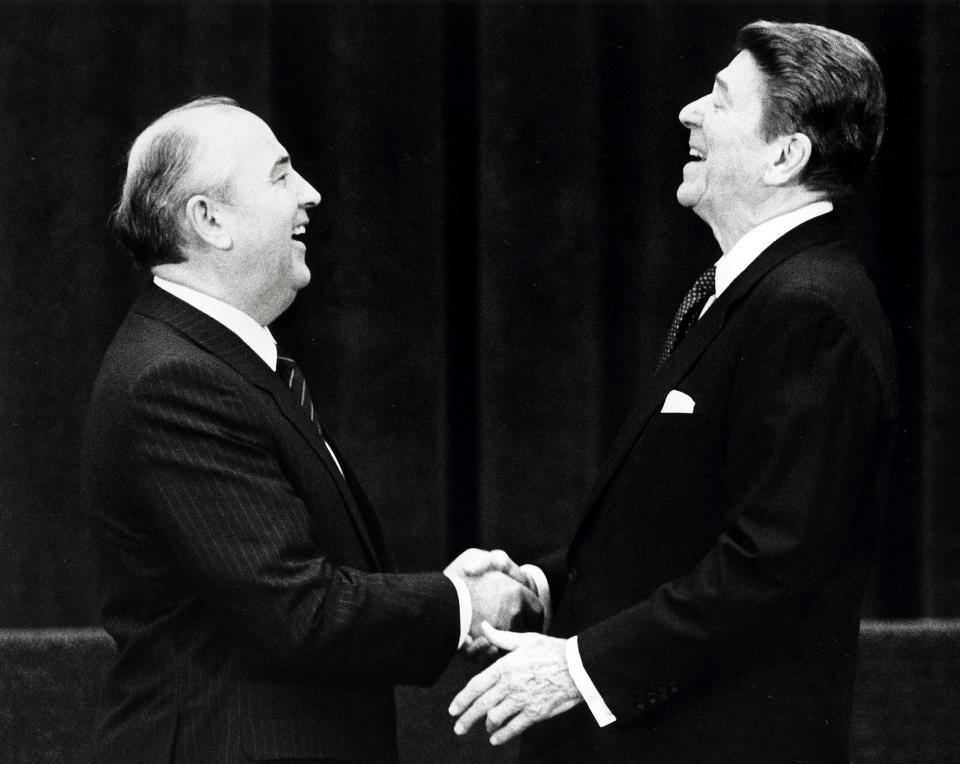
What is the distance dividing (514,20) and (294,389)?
0.97 meters

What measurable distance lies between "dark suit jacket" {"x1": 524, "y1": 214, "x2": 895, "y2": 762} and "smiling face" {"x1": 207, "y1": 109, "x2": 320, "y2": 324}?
527 mm

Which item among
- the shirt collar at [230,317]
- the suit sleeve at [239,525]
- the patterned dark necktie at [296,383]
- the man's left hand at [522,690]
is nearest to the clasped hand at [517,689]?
the man's left hand at [522,690]

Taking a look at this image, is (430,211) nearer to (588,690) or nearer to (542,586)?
(542,586)

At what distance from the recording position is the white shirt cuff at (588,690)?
1.67 metres

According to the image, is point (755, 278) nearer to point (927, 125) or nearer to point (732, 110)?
point (732, 110)

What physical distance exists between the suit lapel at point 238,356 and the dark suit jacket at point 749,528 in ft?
1.13

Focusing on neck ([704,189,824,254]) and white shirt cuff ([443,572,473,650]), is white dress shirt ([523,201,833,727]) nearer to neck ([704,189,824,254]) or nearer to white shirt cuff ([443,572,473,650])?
neck ([704,189,824,254])

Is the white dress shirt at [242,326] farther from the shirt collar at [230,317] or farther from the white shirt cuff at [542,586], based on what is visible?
the white shirt cuff at [542,586]

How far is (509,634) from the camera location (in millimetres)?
1811

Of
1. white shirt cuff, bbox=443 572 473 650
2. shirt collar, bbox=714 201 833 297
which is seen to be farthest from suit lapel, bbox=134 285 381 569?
shirt collar, bbox=714 201 833 297

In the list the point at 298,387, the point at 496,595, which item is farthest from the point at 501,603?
the point at 298,387

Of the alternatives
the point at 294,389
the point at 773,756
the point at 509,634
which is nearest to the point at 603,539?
the point at 509,634

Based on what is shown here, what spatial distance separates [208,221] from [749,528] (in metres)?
0.82

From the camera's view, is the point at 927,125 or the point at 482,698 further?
the point at 927,125
